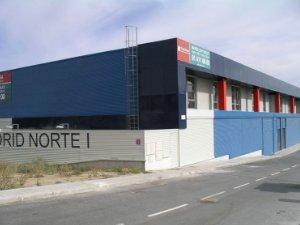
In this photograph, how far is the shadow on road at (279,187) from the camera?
17016mm

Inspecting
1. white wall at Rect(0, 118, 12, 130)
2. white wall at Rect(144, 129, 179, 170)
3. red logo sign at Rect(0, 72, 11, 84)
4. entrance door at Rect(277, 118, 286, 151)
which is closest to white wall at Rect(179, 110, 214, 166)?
white wall at Rect(144, 129, 179, 170)

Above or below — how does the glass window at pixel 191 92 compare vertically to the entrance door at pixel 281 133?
above

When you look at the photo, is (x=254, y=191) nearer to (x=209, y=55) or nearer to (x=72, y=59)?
(x=209, y=55)

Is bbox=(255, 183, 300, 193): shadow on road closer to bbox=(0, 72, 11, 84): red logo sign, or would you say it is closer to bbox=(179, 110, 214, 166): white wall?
bbox=(179, 110, 214, 166): white wall

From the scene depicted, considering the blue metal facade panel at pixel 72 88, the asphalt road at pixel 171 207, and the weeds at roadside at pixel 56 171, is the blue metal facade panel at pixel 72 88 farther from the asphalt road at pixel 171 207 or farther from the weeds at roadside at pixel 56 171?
the asphalt road at pixel 171 207

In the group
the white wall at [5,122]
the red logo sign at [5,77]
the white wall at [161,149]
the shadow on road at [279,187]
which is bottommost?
the shadow on road at [279,187]

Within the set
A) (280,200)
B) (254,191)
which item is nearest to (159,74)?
(254,191)

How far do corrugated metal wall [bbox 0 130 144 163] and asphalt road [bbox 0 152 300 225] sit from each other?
7030mm

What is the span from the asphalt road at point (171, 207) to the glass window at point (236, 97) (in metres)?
26.8

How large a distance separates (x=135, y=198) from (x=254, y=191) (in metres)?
4.38

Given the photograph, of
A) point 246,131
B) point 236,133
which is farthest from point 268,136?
point 236,133

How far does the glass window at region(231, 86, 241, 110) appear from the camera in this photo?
44753 millimetres

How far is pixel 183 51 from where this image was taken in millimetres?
30547

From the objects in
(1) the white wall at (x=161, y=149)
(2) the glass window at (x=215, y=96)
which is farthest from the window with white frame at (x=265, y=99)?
(1) the white wall at (x=161, y=149)
